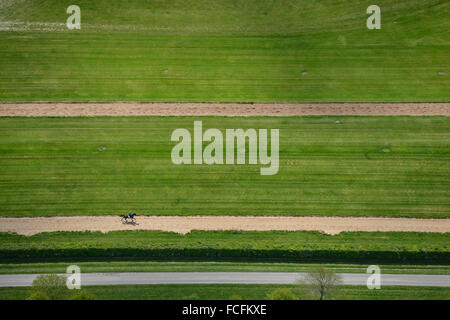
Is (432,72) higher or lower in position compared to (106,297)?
higher

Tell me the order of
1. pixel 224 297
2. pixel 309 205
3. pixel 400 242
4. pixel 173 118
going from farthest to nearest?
pixel 173 118 < pixel 309 205 < pixel 400 242 < pixel 224 297

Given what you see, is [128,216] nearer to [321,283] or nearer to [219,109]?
[219,109]

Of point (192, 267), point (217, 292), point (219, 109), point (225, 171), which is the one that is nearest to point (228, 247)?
point (192, 267)

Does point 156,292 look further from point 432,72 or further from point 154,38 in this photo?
point 432,72

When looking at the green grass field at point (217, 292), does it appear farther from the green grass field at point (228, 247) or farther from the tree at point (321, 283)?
the green grass field at point (228, 247)

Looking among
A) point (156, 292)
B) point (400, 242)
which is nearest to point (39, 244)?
point (156, 292)

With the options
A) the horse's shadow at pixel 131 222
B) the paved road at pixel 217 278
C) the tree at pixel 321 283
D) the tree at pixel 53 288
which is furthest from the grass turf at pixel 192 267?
the tree at pixel 53 288
